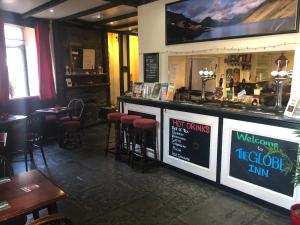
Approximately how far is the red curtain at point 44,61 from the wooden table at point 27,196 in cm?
404

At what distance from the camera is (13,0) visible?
3.97m

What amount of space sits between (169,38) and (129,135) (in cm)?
Answer: 170

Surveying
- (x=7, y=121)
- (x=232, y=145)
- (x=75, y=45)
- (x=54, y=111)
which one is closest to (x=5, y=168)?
(x=7, y=121)

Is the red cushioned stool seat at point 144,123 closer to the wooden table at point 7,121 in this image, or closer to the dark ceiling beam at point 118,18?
the wooden table at point 7,121

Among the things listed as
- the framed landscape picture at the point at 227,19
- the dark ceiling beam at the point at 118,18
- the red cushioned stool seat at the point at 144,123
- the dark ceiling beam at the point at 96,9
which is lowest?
the red cushioned stool seat at the point at 144,123

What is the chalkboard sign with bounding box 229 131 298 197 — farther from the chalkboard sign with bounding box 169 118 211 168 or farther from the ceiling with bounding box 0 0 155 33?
the ceiling with bounding box 0 0 155 33

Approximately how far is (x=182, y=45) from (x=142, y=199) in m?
2.33

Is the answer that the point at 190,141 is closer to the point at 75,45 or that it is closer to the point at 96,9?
the point at 96,9

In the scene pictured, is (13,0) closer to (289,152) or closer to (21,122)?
(21,122)

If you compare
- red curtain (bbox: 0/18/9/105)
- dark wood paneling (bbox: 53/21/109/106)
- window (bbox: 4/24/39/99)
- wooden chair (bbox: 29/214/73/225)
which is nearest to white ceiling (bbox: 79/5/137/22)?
dark wood paneling (bbox: 53/21/109/106)

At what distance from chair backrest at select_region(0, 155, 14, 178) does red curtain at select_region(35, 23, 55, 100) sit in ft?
11.9

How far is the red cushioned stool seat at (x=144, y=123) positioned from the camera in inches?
137

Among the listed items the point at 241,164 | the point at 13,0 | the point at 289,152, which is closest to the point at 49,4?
the point at 13,0

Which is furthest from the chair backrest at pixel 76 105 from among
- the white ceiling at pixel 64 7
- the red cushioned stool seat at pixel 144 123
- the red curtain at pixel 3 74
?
the red cushioned stool seat at pixel 144 123
